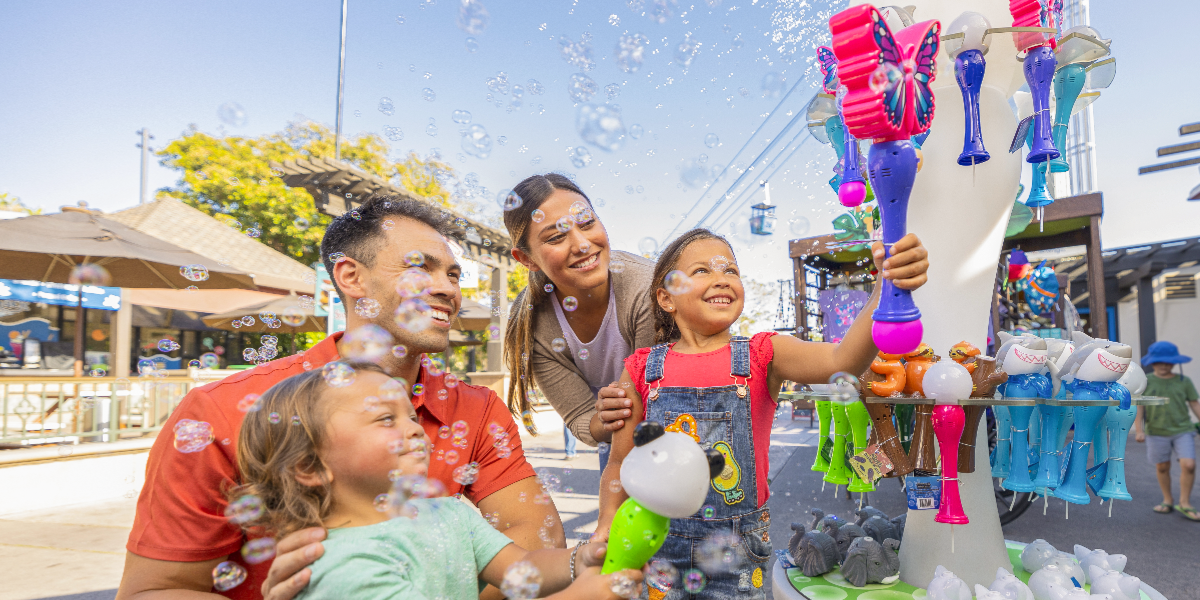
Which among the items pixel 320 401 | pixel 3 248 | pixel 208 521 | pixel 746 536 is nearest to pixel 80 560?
pixel 3 248

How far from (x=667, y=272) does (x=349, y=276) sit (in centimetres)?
96

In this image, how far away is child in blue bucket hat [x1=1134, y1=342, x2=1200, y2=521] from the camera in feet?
18.2

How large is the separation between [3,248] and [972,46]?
7349 mm

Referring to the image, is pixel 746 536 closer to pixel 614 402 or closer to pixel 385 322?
pixel 614 402

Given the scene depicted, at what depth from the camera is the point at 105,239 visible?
243 inches

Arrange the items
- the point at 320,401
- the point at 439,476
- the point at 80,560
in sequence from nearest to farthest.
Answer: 1. the point at 320,401
2. the point at 439,476
3. the point at 80,560

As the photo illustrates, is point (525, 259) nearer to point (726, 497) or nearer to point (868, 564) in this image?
point (726, 497)

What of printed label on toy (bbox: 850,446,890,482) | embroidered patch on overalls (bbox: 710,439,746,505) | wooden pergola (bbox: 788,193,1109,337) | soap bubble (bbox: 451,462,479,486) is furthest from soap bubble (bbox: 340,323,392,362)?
wooden pergola (bbox: 788,193,1109,337)

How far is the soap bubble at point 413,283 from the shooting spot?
1.63m

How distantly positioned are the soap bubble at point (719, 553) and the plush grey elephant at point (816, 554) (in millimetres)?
1161

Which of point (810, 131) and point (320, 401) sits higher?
point (810, 131)

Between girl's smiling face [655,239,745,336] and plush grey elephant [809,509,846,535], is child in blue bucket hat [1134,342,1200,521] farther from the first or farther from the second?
girl's smiling face [655,239,745,336]

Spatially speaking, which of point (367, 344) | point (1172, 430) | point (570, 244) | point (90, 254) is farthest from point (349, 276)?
point (1172, 430)

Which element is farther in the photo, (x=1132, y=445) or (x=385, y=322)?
(x=1132, y=445)
